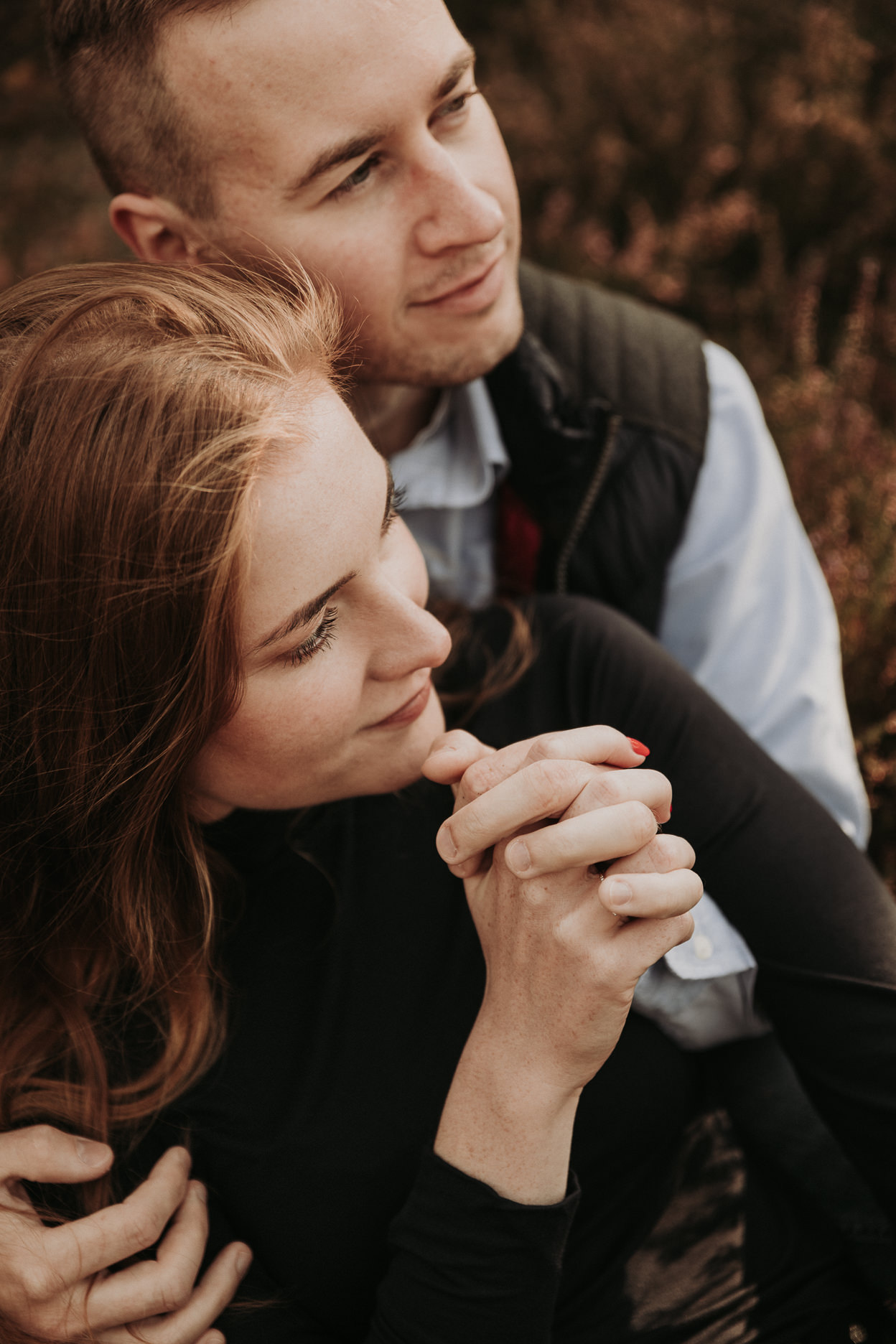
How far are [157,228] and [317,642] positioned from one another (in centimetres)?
111

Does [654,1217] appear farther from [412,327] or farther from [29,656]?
[412,327]

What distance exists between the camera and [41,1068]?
1691 millimetres

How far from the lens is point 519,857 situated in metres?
1.31

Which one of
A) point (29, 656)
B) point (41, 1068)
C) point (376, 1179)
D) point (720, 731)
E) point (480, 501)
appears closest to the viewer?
point (29, 656)

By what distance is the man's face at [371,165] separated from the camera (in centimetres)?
172

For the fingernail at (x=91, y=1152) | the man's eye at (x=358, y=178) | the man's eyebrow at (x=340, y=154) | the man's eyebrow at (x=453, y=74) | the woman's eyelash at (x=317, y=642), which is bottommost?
the fingernail at (x=91, y=1152)

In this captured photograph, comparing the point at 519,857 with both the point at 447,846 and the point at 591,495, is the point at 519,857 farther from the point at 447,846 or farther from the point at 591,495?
the point at 591,495

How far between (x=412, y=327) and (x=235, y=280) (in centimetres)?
52

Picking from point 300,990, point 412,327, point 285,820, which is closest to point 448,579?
point 412,327

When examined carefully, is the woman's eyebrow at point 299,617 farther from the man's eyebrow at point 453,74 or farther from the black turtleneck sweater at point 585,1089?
the man's eyebrow at point 453,74

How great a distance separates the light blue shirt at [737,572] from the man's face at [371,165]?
0.34m

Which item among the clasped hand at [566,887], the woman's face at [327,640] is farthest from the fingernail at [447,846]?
the woman's face at [327,640]

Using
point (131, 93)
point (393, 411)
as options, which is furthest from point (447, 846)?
point (131, 93)

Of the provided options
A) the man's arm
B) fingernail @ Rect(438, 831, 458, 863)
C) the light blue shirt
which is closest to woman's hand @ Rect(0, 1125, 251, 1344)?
fingernail @ Rect(438, 831, 458, 863)
